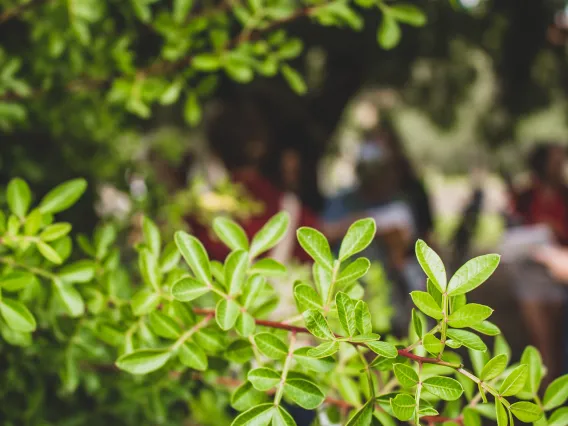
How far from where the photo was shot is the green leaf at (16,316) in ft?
2.22

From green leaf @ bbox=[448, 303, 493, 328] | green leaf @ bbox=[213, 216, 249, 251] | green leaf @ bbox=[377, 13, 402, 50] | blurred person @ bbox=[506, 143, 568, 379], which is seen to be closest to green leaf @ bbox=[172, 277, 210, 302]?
green leaf @ bbox=[213, 216, 249, 251]

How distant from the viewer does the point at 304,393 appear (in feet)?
2.04

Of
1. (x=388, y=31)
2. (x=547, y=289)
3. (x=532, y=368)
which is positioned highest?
(x=388, y=31)

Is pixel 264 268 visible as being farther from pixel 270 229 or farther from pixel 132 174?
pixel 132 174

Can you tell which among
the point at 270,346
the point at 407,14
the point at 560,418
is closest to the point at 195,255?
the point at 270,346

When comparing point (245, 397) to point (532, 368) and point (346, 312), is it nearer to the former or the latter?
point (346, 312)

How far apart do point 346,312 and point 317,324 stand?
4cm

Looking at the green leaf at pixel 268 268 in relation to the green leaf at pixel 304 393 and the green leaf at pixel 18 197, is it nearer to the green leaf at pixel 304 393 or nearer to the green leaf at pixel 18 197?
the green leaf at pixel 304 393

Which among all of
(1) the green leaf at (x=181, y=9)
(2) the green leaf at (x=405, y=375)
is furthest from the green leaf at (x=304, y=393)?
(1) the green leaf at (x=181, y=9)

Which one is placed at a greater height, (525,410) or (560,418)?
(525,410)

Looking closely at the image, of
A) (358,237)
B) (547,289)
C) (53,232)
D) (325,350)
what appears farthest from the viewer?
(547,289)

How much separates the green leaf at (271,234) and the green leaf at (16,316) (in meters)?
0.32

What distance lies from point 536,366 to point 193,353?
1.73 feet

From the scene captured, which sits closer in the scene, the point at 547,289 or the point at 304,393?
the point at 304,393
